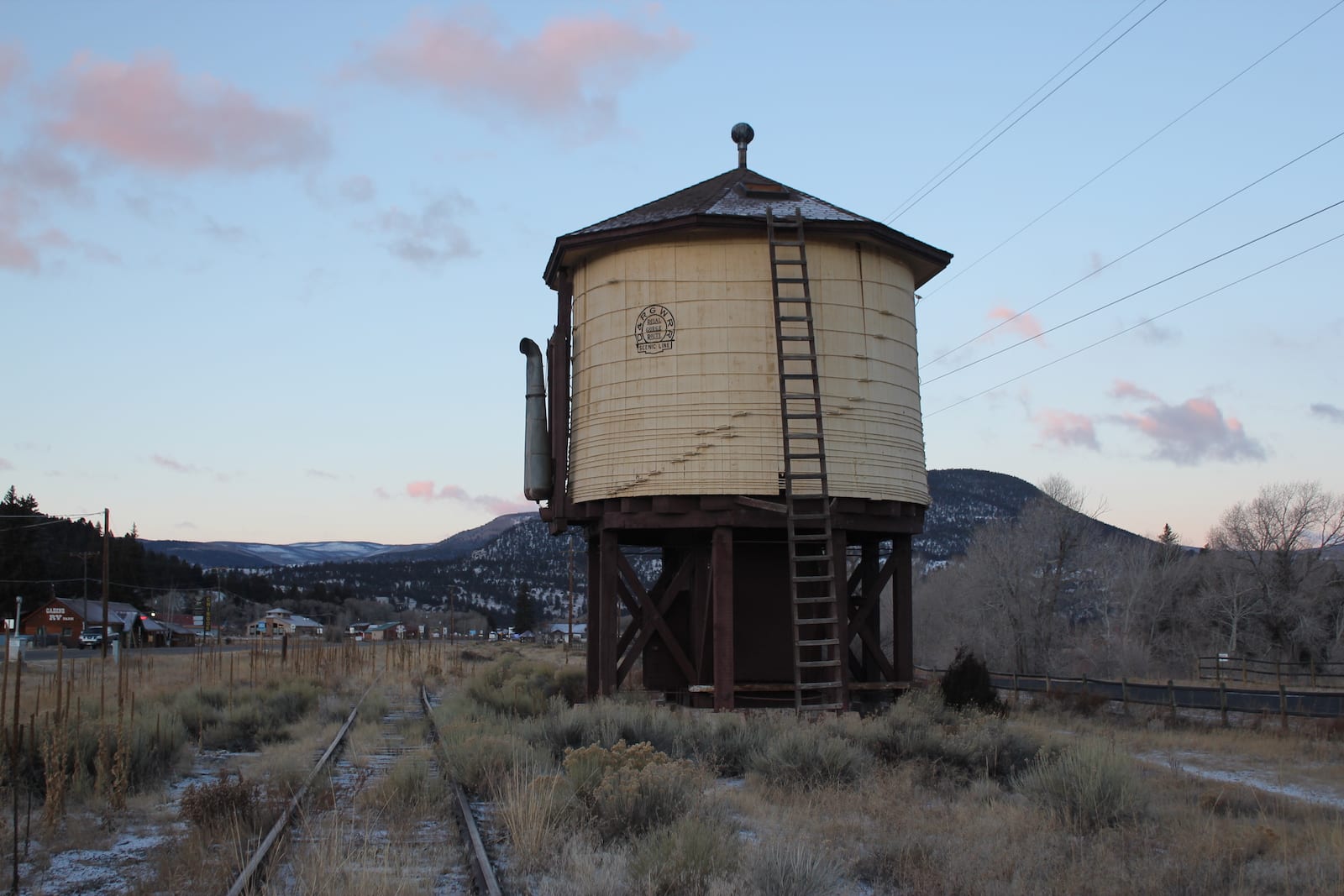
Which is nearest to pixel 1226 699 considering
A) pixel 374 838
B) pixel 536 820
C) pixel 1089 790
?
pixel 1089 790

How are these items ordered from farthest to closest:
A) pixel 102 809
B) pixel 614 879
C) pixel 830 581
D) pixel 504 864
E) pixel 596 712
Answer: pixel 830 581
pixel 596 712
pixel 102 809
pixel 504 864
pixel 614 879

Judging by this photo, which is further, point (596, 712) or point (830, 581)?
point (830, 581)

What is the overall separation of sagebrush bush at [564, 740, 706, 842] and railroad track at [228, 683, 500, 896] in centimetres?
90

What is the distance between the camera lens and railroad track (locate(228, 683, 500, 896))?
6.21 m

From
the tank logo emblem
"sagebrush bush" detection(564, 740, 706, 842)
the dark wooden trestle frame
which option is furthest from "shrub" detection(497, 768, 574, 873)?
the tank logo emblem

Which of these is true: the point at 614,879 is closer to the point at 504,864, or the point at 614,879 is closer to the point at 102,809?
the point at 504,864

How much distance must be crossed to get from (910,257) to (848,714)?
703cm

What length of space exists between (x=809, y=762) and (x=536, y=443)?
318 inches

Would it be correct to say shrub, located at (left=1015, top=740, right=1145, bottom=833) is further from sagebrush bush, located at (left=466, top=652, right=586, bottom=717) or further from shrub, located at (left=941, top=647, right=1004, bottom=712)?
sagebrush bush, located at (left=466, top=652, right=586, bottom=717)

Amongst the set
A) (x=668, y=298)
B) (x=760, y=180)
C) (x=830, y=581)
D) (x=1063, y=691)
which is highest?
(x=760, y=180)

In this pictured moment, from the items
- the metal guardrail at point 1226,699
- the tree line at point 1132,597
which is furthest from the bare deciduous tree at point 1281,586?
the metal guardrail at point 1226,699

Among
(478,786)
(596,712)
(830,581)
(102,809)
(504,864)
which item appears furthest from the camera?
(830,581)

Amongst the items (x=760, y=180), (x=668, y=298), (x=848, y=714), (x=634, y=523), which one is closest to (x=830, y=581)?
(x=848, y=714)

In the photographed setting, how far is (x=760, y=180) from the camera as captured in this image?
17016 mm
